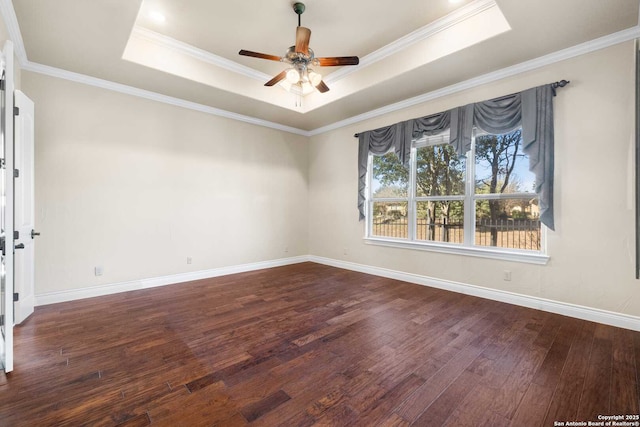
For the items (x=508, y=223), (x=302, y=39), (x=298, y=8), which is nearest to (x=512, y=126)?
(x=508, y=223)

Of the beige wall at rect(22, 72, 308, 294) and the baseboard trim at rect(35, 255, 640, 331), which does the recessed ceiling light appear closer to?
the beige wall at rect(22, 72, 308, 294)

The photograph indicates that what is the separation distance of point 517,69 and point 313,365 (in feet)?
13.0

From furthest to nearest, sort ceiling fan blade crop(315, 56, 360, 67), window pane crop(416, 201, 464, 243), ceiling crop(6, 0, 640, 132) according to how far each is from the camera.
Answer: window pane crop(416, 201, 464, 243), ceiling fan blade crop(315, 56, 360, 67), ceiling crop(6, 0, 640, 132)

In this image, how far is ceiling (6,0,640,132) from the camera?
2572 millimetres

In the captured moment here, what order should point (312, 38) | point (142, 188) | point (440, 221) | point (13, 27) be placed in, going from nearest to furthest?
point (13, 27) < point (312, 38) < point (142, 188) < point (440, 221)

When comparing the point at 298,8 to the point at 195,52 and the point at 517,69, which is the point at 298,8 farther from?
the point at 517,69

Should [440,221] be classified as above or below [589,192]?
below

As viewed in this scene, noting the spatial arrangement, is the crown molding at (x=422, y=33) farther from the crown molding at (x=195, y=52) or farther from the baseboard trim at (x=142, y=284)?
the baseboard trim at (x=142, y=284)

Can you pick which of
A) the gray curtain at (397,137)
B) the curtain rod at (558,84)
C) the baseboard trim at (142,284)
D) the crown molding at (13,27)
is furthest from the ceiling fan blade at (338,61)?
the baseboard trim at (142,284)

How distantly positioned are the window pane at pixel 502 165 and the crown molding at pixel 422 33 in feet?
4.76

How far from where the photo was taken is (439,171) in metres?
4.21

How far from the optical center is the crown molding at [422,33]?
287cm

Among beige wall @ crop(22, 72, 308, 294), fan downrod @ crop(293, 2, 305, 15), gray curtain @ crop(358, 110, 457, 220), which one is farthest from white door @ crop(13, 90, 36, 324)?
gray curtain @ crop(358, 110, 457, 220)

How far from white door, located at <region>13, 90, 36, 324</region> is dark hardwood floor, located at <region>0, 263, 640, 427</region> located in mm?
243
